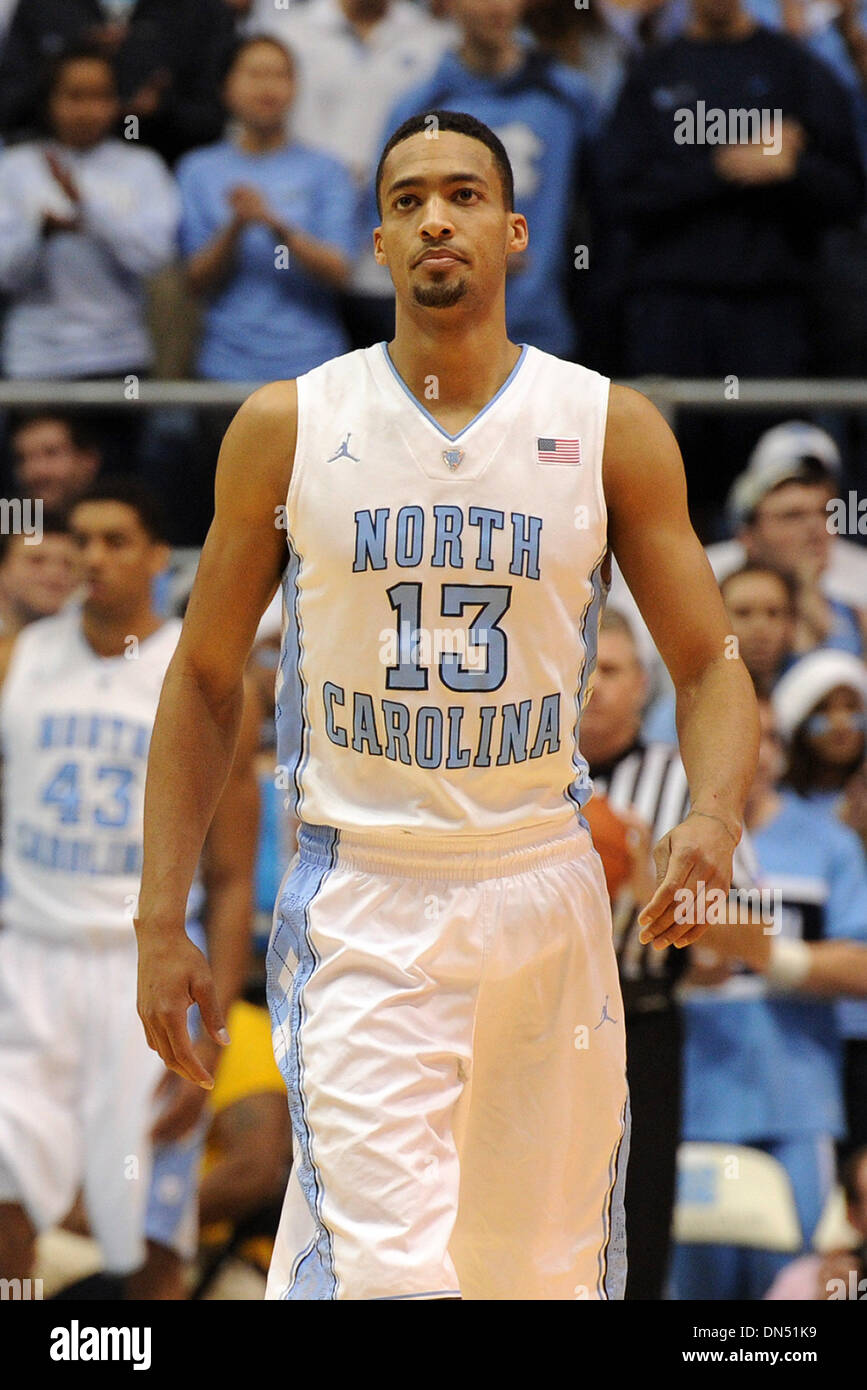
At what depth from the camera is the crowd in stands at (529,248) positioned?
6328mm

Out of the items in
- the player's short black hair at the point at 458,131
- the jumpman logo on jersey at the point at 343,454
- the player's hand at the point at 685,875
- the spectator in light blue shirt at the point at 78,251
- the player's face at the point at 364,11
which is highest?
the player's face at the point at 364,11

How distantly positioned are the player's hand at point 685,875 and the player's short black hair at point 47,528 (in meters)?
3.55

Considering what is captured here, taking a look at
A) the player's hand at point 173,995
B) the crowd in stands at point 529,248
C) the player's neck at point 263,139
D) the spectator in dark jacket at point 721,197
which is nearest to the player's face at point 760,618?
the crowd in stands at point 529,248

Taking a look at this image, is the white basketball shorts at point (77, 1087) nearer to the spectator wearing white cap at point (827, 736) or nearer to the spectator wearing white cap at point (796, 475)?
the spectator wearing white cap at point (827, 736)

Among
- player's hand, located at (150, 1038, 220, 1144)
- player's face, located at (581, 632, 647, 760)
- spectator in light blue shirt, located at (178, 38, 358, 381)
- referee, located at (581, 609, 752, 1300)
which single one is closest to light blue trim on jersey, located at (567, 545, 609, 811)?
referee, located at (581, 609, 752, 1300)

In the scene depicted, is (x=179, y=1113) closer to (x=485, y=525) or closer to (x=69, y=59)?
(x=485, y=525)

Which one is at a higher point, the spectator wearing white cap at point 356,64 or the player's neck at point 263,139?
the spectator wearing white cap at point 356,64

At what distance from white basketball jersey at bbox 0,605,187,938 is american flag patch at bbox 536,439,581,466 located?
275 cm

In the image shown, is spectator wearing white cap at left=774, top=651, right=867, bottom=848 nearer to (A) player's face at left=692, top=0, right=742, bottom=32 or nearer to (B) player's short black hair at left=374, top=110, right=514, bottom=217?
(A) player's face at left=692, top=0, right=742, bottom=32

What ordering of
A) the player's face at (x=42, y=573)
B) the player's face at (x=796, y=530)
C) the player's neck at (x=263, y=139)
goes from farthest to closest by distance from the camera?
the player's neck at (x=263, y=139) → the player's face at (x=796, y=530) → the player's face at (x=42, y=573)

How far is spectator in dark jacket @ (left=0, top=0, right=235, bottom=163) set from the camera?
24.6 ft

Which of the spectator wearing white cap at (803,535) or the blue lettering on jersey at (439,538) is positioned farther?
the spectator wearing white cap at (803,535)

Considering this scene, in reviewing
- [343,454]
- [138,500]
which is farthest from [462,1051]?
[138,500]
